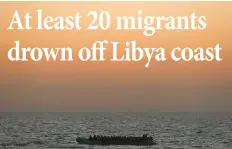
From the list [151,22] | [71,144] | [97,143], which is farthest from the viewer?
[71,144]

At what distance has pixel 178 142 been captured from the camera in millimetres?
103562

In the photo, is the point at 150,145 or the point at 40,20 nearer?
the point at 40,20

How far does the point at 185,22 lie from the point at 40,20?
12.1m

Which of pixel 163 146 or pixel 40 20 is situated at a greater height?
pixel 40 20

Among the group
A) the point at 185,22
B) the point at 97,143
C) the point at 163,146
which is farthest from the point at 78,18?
the point at 163,146

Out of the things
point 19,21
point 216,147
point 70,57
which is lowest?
point 216,147

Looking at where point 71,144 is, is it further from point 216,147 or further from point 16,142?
point 216,147

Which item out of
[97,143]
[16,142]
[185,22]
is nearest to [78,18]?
[185,22]

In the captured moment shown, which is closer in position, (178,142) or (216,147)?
(216,147)

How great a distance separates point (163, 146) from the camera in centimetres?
9306

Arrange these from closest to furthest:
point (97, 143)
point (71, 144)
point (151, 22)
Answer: point (151, 22), point (97, 143), point (71, 144)

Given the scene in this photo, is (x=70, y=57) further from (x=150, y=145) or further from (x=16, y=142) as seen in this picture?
(x=16, y=142)

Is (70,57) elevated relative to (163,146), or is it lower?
elevated

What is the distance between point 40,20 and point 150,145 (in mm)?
46833
